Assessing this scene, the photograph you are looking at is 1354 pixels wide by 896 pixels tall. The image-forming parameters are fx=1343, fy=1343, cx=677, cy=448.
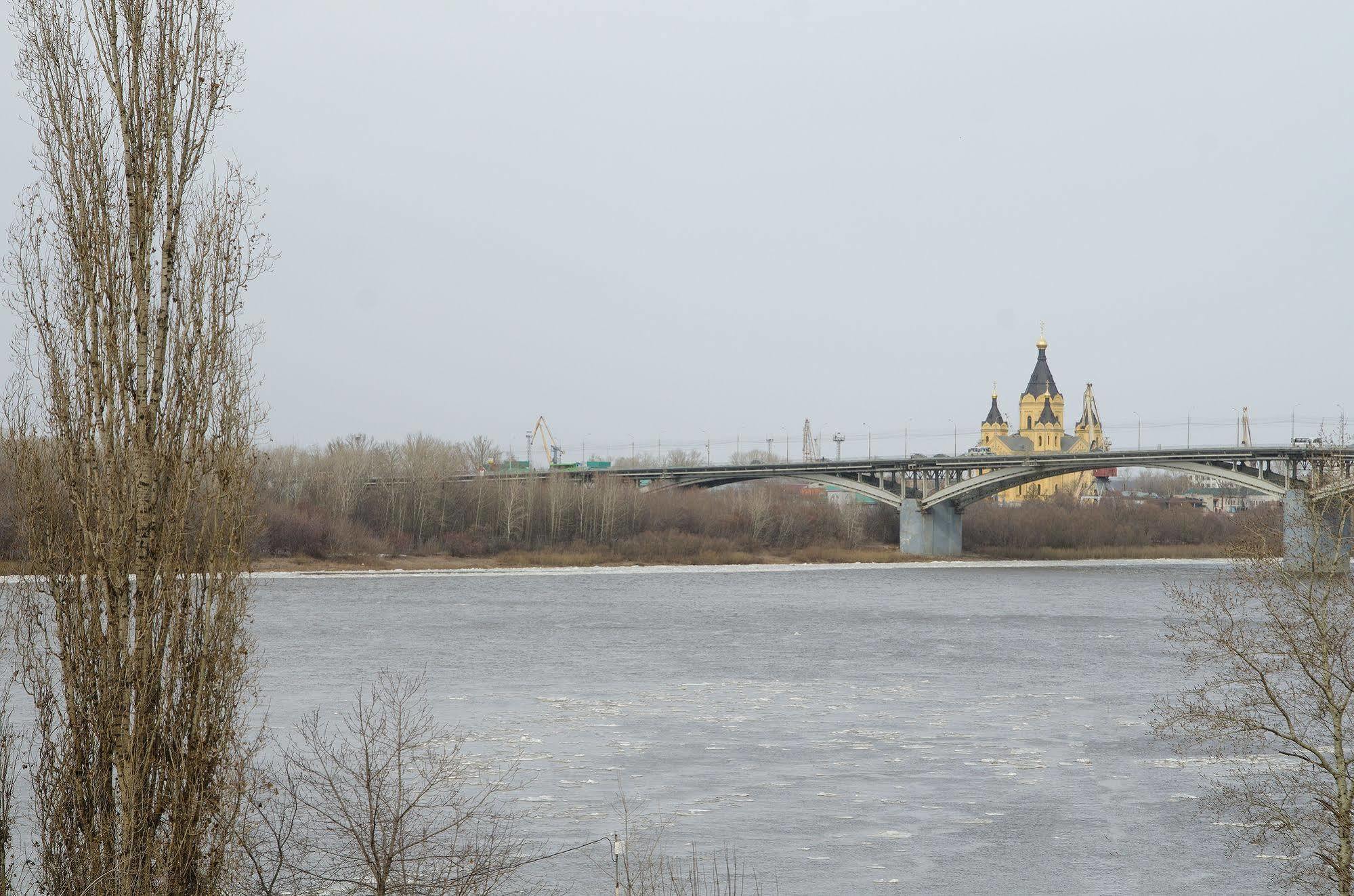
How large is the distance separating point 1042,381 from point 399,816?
160 m

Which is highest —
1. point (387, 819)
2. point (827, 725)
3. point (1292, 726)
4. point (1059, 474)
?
point (1059, 474)

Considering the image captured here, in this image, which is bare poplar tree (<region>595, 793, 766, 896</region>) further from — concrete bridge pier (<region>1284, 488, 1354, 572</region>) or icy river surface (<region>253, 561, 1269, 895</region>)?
concrete bridge pier (<region>1284, 488, 1354, 572</region>)

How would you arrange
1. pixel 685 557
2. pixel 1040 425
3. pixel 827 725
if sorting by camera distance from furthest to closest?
pixel 1040 425 → pixel 685 557 → pixel 827 725

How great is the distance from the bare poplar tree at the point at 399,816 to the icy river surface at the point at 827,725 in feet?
1.91

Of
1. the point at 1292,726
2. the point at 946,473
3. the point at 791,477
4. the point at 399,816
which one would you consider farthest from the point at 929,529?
the point at 399,816

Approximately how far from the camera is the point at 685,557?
69312 mm

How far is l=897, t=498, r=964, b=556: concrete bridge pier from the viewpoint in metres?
72.4

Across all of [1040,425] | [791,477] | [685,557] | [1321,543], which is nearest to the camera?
[1321,543]

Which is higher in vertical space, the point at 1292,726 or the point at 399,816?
the point at 399,816

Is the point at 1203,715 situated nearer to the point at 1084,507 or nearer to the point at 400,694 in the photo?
the point at 400,694

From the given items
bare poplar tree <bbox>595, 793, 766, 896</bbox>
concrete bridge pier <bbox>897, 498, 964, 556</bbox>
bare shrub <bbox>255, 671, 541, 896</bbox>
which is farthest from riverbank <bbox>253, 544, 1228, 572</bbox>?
bare poplar tree <bbox>595, 793, 766, 896</bbox>

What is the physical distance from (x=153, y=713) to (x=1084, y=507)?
84.9 metres

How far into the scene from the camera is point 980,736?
18812mm

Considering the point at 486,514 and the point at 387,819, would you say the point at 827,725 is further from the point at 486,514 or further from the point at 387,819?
the point at 486,514
